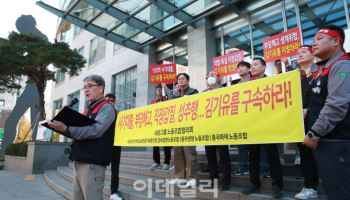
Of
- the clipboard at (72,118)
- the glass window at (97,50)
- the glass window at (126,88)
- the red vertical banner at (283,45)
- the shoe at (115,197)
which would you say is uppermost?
the glass window at (97,50)

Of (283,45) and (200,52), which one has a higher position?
(200,52)

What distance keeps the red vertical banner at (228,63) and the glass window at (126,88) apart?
270 inches

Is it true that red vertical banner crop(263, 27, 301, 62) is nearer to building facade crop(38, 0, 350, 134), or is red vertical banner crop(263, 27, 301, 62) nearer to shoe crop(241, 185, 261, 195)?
building facade crop(38, 0, 350, 134)

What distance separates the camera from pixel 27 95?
17.4 metres

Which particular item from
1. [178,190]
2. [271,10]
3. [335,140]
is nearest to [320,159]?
[335,140]

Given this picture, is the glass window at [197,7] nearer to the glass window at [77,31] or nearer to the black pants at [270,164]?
the black pants at [270,164]

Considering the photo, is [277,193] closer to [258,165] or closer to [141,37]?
[258,165]

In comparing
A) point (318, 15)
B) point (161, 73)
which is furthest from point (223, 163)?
point (318, 15)

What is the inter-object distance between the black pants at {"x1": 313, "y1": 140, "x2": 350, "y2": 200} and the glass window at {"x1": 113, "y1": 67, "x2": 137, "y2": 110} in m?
12.5

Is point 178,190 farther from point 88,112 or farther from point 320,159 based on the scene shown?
point 320,159

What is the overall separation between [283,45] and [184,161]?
388cm

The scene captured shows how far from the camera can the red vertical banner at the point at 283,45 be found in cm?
643

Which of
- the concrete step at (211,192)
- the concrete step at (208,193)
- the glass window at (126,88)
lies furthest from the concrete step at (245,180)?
the glass window at (126,88)

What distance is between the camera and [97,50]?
18.9m
